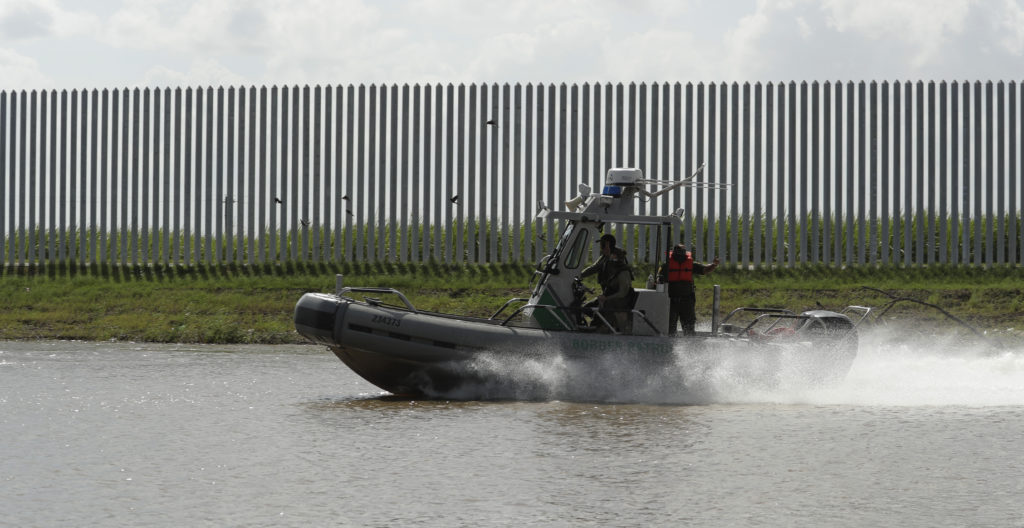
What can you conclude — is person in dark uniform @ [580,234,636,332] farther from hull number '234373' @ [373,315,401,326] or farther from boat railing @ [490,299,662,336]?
hull number '234373' @ [373,315,401,326]

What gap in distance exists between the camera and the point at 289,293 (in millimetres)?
21703

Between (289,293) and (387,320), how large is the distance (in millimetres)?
9387

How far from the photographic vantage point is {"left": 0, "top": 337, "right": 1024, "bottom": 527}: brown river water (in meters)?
6.95

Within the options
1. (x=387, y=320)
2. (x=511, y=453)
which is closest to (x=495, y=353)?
(x=387, y=320)

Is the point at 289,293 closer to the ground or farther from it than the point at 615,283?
closer to the ground

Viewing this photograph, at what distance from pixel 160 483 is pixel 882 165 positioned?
1679 cm

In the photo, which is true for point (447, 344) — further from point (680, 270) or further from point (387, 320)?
point (680, 270)

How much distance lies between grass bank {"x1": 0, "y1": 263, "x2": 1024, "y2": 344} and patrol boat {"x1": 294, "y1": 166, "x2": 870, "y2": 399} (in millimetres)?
6347

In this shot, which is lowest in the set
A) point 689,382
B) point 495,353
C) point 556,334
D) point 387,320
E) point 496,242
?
point 689,382

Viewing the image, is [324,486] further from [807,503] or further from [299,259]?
[299,259]

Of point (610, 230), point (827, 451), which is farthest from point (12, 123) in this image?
point (827, 451)

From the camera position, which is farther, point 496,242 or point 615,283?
point 496,242

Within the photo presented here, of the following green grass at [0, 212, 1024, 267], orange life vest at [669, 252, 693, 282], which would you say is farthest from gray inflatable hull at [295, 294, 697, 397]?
green grass at [0, 212, 1024, 267]

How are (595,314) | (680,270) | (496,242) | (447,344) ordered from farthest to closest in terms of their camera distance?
(496,242) → (680,270) → (595,314) → (447,344)
